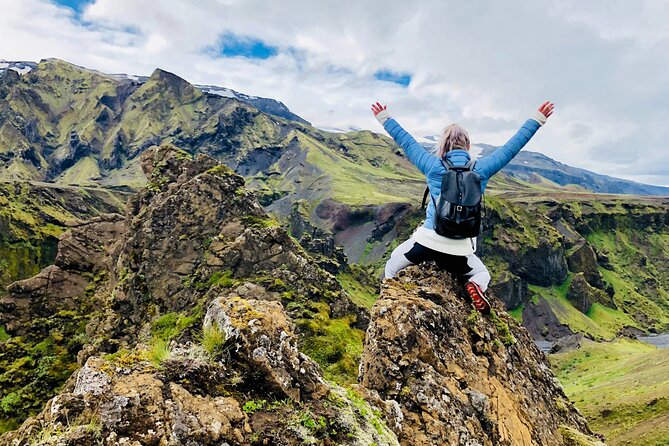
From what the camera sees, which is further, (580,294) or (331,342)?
(580,294)

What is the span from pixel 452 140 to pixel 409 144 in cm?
104

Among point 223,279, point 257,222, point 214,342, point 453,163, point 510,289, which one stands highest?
point 453,163

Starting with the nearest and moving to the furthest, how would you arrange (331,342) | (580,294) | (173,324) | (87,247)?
(331,342)
(173,324)
(87,247)
(580,294)

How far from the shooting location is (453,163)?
10.2 meters

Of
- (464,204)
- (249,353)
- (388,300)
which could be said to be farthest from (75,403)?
(464,204)

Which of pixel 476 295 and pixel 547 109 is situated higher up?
pixel 547 109

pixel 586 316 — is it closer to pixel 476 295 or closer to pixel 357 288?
pixel 357 288

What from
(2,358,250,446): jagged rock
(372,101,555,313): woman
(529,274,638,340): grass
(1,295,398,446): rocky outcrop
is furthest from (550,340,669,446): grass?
(529,274,638,340): grass

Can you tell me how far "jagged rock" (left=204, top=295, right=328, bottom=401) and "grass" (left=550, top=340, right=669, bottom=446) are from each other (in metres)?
26.9

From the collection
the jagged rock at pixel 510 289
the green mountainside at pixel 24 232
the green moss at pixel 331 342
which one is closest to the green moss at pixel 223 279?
the green moss at pixel 331 342

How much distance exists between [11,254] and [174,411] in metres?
139

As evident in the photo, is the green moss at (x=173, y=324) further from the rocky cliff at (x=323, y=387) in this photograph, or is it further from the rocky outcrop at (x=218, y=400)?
the rocky outcrop at (x=218, y=400)

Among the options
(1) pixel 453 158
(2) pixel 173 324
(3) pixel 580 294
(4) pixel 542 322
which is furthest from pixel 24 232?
(3) pixel 580 294

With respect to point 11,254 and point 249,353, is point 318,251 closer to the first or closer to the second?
point 11,254
